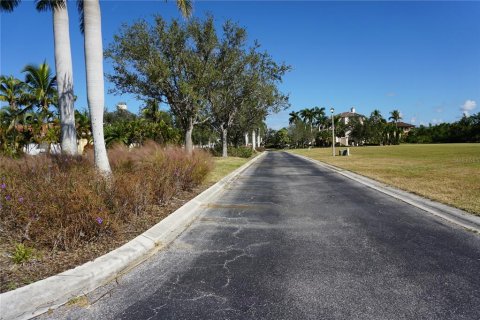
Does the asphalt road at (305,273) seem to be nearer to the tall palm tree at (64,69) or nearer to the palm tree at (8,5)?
the tall palm tree at (64,69)

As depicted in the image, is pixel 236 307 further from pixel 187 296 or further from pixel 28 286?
pixel 28 286

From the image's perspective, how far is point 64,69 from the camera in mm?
10125

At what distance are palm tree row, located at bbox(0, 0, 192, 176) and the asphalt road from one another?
11.4ft

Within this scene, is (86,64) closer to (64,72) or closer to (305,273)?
(64,72)

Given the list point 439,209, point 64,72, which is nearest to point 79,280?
point 439,209

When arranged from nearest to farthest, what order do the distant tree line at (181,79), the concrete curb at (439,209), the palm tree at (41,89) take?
the concrete curb at (439,209)
the distant tree line at (181,79)
the palm tree at (41,89)

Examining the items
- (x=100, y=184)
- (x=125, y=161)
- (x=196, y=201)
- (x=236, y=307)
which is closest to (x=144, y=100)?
(x=125, y=161)

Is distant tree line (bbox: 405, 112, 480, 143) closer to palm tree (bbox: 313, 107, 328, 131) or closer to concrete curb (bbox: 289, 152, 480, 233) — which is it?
palm tree (bbox: 313, 107, 328, 131)

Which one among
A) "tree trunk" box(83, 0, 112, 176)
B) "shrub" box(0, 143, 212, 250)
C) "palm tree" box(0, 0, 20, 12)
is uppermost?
"palm tree" box(0, 0, 20, 12)

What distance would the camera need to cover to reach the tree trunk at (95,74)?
25.6 feet

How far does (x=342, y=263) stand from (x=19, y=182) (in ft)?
19.1

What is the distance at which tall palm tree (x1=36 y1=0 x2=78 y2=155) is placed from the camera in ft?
33.2

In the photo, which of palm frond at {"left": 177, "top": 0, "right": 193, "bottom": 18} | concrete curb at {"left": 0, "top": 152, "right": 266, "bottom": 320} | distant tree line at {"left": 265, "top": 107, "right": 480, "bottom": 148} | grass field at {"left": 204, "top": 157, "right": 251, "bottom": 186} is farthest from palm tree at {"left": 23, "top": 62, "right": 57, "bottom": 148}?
distant tree line at {"left": 265, "top": 107, "right": 480, "bottom": 148}

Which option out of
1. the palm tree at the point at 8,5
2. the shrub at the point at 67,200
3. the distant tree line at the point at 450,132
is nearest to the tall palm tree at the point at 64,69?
the shrub at the point at 67,200
